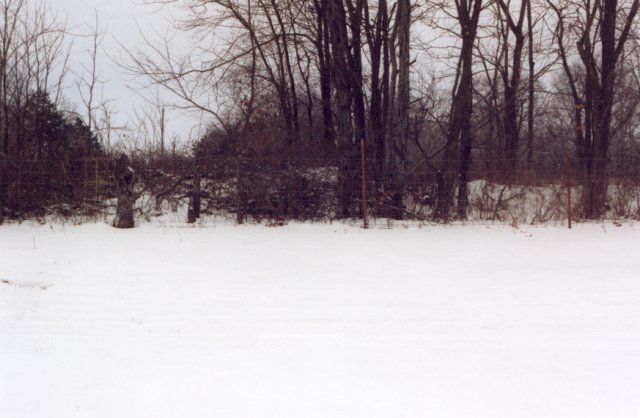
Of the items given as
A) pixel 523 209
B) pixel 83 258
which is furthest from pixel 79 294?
pixel 523 209

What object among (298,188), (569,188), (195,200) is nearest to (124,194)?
(195,200)

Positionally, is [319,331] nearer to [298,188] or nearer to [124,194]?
[298,188]

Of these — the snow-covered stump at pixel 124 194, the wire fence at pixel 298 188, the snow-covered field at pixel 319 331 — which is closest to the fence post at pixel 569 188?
the wire fence at pixel 298 188

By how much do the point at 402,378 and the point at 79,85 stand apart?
15054mm

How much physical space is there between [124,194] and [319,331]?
25.4 ft

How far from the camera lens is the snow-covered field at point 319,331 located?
3393mm

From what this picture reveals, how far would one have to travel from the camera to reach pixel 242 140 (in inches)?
509

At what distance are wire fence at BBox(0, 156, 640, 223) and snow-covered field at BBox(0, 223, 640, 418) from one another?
8.96 ft

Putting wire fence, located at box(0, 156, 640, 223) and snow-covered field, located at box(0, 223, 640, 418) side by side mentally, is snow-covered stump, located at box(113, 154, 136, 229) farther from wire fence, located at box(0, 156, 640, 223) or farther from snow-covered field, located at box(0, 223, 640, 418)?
snow-covered field, located at box(0, 223, 640, 418)

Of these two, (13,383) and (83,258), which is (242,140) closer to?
(83,258)

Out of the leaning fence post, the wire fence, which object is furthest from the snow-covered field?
the wire fence

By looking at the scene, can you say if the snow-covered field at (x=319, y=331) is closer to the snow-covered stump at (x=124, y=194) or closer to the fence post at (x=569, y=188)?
the snow-covered stump at (x=124, y=194)

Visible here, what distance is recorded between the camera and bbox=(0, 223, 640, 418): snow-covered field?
11.1ft

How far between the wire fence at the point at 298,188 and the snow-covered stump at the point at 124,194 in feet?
1.48
